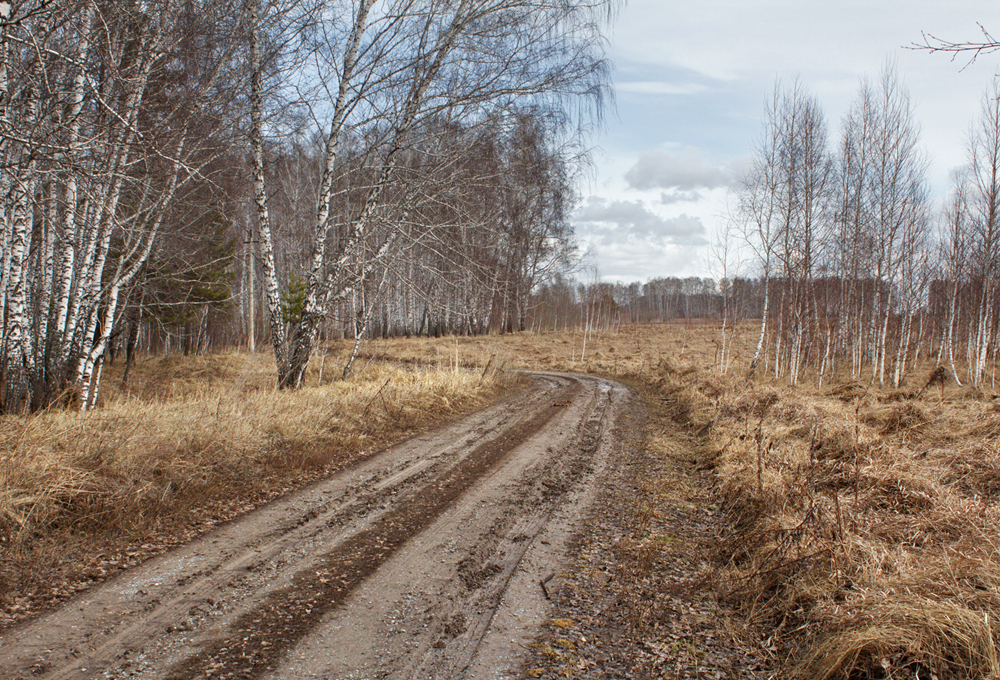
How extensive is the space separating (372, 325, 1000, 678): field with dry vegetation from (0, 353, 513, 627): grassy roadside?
357 centimetres

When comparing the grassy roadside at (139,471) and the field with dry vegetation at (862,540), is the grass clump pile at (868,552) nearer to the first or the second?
the field with dry vegetation at (862,540)

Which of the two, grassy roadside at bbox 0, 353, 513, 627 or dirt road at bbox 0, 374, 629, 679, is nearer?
dirt road at bbox 0, 374, 629, 679

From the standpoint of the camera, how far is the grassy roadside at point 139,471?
3262 mm

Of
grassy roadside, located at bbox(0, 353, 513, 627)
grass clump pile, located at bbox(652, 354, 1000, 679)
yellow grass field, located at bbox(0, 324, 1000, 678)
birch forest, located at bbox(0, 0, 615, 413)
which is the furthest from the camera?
birch forest, located at bbox(0, 0, 615, 413)

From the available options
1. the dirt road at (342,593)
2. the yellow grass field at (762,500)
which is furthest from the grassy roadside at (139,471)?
the dirt road at (342,593)

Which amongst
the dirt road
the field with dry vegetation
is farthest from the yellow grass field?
the dirt road

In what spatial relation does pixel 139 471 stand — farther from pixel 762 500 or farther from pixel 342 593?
pixel 762 500

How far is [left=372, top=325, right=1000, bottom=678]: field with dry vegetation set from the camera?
239 centimetres

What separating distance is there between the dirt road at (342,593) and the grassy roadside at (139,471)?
30cm

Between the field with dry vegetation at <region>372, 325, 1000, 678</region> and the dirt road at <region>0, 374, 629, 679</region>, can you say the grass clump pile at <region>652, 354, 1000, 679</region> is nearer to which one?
the field with dry vegetation at <region>372, 325, 1000, 678</region>

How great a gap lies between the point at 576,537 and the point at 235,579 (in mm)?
2370

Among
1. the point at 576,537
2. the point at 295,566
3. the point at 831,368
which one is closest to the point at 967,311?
the point at 831,368

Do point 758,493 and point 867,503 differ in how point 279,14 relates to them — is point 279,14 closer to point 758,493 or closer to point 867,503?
point 758,493

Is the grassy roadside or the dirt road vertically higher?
the grassy roadside
